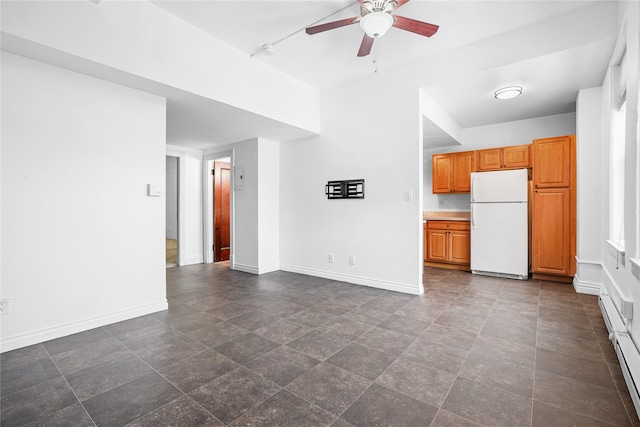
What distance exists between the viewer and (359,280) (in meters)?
4.09

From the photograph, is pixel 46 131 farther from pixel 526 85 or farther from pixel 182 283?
pixel 526 85

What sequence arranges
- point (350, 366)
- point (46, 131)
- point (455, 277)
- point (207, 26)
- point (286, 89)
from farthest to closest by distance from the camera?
point (455, 277) < point (286, 89) < point (207, 26) < point (46, 131) < point (350, 366)

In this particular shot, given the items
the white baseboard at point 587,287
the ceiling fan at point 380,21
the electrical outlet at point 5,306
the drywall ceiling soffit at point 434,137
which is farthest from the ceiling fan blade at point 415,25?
the electrical outlet at point 5,306

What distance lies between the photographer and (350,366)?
6.46 feet

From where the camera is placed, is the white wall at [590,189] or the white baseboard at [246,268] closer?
the white wall at [590,189]

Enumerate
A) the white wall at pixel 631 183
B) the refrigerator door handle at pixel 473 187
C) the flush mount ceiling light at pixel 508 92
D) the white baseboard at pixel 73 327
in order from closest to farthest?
the white wall at pixel 631 183, the white baseboard at pixel 73 327, the flush mount ceiling light at pixel 508 92, the refrigerator door handle at pixel 473 187

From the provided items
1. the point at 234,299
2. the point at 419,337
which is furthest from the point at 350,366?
the point at 234,299

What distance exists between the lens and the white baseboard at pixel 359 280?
3.65 metres

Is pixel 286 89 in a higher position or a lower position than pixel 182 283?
higher

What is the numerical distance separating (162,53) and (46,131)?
1.11 meters

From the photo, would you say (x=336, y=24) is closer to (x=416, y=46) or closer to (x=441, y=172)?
(x=416, y=46)

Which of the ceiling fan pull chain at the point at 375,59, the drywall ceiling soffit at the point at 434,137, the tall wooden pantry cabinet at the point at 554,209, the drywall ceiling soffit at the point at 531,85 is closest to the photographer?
the drywall ceiling soffit at the point at 531,85

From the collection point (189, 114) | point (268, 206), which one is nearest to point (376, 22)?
point (189, 114)

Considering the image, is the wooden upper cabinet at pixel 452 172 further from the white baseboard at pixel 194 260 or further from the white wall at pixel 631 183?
the white baseboard at pixel 194 260
